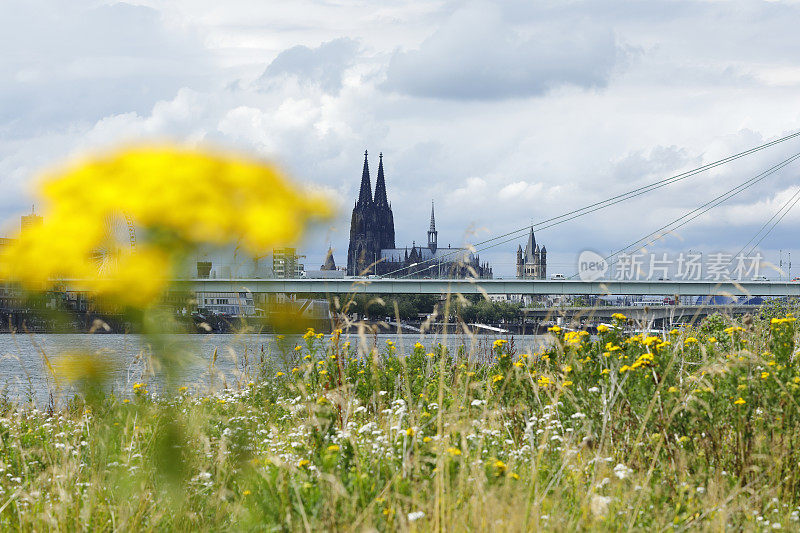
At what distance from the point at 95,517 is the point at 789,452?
278 centimetres

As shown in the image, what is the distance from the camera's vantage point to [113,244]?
161 cm

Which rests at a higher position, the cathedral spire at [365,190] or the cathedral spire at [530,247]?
the cathedral spire at [365,190]

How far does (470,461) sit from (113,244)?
175 centimetres

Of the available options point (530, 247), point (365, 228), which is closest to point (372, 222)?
point (365, 228)

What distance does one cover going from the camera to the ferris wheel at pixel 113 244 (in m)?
1.60

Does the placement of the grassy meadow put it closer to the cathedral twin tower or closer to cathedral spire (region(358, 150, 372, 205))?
the cathedral twin tower

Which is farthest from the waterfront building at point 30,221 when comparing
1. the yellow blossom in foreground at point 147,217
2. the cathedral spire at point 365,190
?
the cathedral spire at point 365,190

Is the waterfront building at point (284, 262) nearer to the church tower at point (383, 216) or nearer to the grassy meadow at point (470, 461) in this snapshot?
the grassy meadow at point (470, 461)

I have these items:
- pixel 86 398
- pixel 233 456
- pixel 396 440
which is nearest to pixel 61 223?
pixel 86 398

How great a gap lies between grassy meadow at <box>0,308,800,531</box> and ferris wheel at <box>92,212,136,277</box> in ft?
0.83

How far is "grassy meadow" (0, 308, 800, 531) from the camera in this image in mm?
2316

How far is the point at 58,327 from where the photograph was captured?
1749mm

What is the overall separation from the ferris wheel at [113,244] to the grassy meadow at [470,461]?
252 mm

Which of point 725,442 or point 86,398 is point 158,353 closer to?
point 86,398
